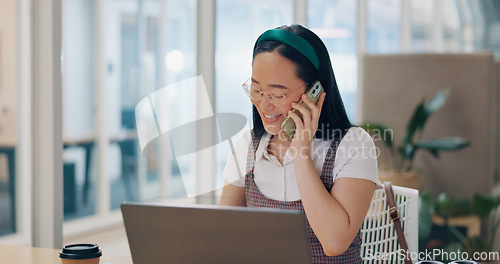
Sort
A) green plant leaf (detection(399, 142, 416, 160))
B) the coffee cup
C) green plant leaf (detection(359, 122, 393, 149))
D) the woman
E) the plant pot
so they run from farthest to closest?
green plant leaf (detection(399, 142, 416, 160)) → green plant leaf (detection(359, 122, 393, 149)) → the plant pot → the woman → the coffee cup

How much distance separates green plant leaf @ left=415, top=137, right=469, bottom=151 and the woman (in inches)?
72.8

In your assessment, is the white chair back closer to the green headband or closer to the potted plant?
the green headband

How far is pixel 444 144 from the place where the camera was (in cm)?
318

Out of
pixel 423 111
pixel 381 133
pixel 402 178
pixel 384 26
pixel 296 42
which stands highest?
pixel 384 26

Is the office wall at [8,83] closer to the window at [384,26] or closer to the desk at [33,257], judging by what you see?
the desk at [33,257]

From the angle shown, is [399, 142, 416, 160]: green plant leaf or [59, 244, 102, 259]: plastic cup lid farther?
[399, 142, 416, 160]: green plant leaf

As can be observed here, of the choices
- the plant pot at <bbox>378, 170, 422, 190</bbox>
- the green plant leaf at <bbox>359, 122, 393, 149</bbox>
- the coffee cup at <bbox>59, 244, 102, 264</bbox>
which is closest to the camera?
the coffee cup at <bbox>59, 244, 102, 264</bbox>

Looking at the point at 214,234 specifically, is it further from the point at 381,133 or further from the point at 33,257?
the point at 381,133

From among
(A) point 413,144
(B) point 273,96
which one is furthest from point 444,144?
(B) point 273,96

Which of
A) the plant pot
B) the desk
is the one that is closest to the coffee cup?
the desk

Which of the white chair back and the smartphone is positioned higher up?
the smartphone

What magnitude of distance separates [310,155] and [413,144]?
2044 millimetres

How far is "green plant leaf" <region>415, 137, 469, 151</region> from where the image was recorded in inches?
123

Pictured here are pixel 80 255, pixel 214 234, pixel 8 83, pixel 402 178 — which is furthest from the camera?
pixel 402 178
